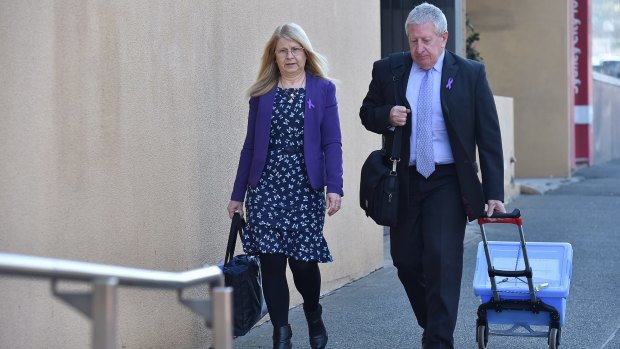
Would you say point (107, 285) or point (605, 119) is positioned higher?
point (605, 119)

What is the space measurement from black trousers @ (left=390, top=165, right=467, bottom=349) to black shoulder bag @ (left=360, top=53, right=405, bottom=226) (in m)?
0.11

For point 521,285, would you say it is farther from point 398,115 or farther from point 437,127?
point 398,115

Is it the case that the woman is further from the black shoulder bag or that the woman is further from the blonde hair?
the black shoulder bag

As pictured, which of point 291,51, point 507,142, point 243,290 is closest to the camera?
point 243,290

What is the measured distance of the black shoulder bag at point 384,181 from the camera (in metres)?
5.51

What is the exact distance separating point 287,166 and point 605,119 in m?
24.7

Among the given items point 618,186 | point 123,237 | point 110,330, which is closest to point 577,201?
point 618,186

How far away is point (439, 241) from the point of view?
5508 millimetres

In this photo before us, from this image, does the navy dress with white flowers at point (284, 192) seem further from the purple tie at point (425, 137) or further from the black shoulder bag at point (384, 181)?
the purple tie at point (425, 137)

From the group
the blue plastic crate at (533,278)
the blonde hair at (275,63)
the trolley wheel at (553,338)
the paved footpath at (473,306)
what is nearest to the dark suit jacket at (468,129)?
the blonde hair at (275,63)

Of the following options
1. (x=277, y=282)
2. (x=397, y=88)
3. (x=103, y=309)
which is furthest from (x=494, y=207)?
(x=103, y=309)

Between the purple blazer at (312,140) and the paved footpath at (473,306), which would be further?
the paved footpath at (473,306)

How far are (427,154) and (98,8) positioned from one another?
65.6 inches

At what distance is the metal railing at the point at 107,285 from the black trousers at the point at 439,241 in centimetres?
283
